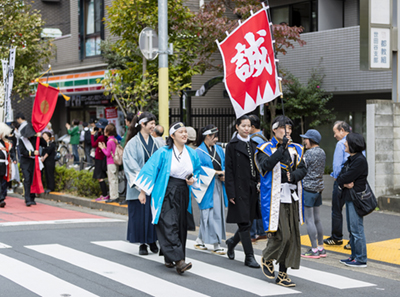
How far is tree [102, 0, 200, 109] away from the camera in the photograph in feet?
46.3

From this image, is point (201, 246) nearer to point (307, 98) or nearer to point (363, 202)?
point (363, 202)

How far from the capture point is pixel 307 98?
55.0 ft

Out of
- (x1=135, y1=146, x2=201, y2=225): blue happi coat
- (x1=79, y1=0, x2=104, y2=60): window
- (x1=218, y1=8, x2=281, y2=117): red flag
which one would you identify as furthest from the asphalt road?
(x1=79, y1=0, x2=104, y2=60): window

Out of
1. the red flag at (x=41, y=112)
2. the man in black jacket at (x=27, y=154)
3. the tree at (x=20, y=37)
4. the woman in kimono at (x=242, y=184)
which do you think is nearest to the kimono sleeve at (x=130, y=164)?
the woman in kimono at (x=242, y=184)

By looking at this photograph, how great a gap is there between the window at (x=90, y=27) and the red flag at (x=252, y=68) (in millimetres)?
16456

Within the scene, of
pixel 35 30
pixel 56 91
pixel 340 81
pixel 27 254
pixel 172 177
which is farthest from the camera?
pixel 35 30

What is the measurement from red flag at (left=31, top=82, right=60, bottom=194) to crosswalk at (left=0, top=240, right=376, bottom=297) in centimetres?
531

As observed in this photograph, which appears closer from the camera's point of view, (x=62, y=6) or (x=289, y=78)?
(x=289, y=78)

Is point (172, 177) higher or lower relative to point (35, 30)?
lower

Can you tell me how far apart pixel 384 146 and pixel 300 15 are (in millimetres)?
8133

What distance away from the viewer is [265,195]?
6.41m

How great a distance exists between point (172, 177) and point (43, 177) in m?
8.81

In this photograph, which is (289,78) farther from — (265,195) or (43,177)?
(265,195)

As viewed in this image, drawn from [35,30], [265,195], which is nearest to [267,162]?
[265,195]
